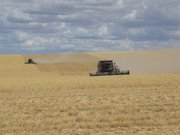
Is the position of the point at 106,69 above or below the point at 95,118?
above

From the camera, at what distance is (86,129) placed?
15.3 meters

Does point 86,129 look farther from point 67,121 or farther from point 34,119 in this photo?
point 34,119

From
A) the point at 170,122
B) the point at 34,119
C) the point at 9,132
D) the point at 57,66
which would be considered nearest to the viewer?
the point at 9,132

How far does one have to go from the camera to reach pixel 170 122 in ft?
53.4

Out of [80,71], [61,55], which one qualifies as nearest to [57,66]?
[80,71]

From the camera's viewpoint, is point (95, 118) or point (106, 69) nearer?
point (95, 118)

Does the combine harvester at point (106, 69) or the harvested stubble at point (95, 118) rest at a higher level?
the combine harvester at point (106, 69)

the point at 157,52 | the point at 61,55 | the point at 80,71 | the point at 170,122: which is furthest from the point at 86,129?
the point at 157,52

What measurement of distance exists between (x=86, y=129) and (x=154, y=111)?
487 cm

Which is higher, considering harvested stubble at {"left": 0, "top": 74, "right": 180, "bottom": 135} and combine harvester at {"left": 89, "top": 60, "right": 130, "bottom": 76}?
combine harvester at {"left": 89, "top": 60, "right": 130, "bottom": 76}

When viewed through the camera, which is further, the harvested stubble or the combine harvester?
the combine harvester

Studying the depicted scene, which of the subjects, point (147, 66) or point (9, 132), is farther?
point (147, 66)

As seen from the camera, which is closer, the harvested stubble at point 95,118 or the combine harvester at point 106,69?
the harvested stubble at point 95,118

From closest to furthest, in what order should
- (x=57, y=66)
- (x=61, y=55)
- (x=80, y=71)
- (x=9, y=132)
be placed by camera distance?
1. (x=9, y=132)
2. (x=80, y=71)
3. (x=57, y=66)
4. (x=61, y=55)
